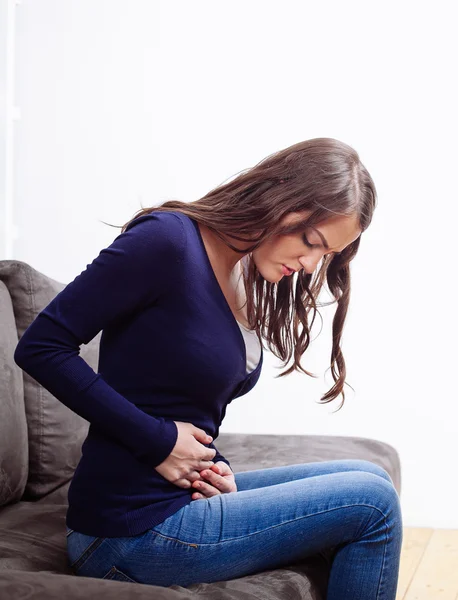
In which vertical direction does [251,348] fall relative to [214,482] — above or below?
above

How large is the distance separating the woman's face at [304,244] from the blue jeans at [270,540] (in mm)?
372

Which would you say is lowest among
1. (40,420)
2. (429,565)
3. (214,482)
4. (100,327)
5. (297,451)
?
(429,565)

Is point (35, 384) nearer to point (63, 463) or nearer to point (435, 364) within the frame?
point (63, 463)

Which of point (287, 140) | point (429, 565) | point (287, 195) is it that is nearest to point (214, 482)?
point (287, 195)

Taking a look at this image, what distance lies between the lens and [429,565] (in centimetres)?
242

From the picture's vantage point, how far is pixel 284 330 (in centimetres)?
160

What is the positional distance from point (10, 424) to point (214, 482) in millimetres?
510

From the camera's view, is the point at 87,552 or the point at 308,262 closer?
the point at 87,552

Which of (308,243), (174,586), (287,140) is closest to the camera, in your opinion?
(174,586)

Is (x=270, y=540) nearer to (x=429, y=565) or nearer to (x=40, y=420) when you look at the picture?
(x=40, y=420)

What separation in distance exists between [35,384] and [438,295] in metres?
1.59

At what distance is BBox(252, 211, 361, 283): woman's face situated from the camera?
1.31 meters

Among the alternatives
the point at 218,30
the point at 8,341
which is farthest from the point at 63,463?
the point at 218,30

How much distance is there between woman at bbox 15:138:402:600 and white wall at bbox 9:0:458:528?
153cm
